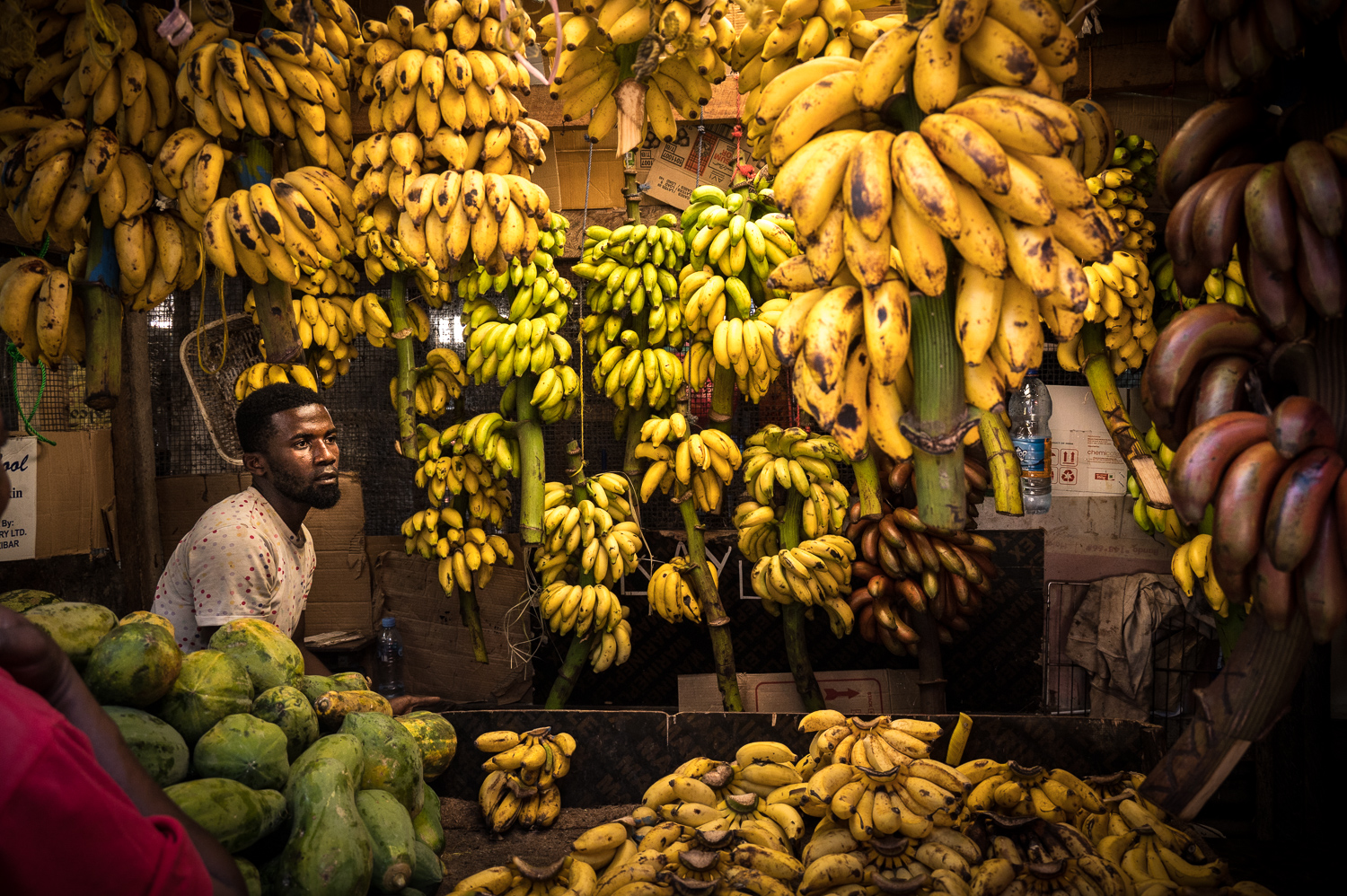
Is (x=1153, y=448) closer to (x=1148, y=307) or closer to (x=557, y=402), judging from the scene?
(x=1148, y=307)

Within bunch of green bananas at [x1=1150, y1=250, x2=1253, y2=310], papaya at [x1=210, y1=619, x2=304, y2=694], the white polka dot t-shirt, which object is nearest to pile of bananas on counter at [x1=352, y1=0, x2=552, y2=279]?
the white polka dot t-shirt

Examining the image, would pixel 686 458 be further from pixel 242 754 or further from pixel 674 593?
pixel 242 754

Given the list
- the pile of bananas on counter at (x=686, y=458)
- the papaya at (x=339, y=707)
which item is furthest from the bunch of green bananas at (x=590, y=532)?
the papaya at (x=339, y=707)

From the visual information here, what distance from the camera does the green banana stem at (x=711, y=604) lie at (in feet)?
9.52

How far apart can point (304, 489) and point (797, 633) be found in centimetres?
177

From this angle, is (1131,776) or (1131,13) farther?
(1131,13)

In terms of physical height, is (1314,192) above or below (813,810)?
above

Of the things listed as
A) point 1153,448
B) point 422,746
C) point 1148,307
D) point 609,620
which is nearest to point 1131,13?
point 1148,307

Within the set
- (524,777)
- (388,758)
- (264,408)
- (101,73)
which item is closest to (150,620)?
(388,758)

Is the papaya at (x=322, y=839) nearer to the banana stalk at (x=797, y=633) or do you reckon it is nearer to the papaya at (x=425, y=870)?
the papaya at (x=425, y=870)

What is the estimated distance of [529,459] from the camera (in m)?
2.85

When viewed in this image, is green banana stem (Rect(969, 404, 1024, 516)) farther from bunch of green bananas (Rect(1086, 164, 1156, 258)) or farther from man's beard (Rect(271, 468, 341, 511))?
man's beard (Rect(271, 468, 341, 511))

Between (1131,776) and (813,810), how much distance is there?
83 centimetres

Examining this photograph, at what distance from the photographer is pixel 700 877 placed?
1593mm
